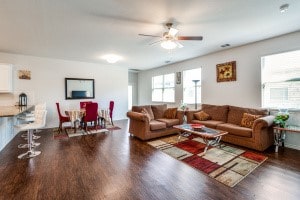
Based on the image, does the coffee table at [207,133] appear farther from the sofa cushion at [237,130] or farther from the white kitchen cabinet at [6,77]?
the white kitchen cabinet at [6,77]

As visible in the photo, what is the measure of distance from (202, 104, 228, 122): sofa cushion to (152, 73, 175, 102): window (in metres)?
2.18

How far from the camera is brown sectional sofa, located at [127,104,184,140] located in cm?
410

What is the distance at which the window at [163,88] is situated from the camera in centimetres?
700

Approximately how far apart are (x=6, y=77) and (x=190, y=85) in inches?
245

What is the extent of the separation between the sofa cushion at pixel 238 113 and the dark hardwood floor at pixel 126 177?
0.92 metres

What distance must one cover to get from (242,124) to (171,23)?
9.62 ft

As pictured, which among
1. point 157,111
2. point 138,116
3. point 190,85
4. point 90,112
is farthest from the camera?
point 190,85

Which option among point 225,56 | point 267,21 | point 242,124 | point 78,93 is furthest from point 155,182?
point 78,93

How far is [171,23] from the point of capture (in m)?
2.99

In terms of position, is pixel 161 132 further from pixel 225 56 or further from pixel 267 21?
pixel 267 21

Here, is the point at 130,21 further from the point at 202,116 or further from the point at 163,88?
the point at 163,88

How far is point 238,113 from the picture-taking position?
418 centimetres

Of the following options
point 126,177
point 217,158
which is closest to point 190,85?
point 217,158

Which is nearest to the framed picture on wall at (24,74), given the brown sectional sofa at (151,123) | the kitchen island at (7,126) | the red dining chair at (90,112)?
the kitchen island at (7,126)
